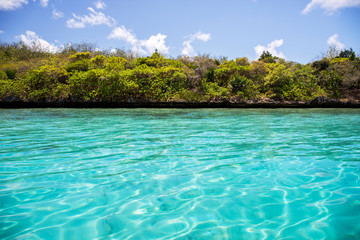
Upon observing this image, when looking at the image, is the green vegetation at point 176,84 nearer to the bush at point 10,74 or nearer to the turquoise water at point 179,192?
the bush at point 10,74

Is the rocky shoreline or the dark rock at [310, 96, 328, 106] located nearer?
the rocky shoreline

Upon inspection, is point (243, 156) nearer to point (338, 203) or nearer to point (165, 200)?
point (338, 203)

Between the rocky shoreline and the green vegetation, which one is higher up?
the green vegetation

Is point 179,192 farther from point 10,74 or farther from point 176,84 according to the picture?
point 10,74

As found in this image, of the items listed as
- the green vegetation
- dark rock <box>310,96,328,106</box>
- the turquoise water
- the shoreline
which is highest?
the green vegetation

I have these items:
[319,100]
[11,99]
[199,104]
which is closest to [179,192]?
[199,104]

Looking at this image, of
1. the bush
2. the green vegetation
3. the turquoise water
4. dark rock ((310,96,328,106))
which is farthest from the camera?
the bush

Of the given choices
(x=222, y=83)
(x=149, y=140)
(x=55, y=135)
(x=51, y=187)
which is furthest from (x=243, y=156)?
(x=222, y=83)

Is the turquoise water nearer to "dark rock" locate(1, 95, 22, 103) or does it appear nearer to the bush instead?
"dark rock" locate(1, 95, 22, 103)

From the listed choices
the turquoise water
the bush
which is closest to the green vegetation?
the bush

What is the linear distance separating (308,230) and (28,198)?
2838 millimetres

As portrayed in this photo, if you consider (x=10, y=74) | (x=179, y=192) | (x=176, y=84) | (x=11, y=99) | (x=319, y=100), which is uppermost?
(x=10, y=74)

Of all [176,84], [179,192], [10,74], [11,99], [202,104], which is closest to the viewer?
[179,192]

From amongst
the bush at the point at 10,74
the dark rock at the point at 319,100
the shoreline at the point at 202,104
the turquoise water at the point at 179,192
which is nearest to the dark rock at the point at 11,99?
the shoreline at the point at 202,104
